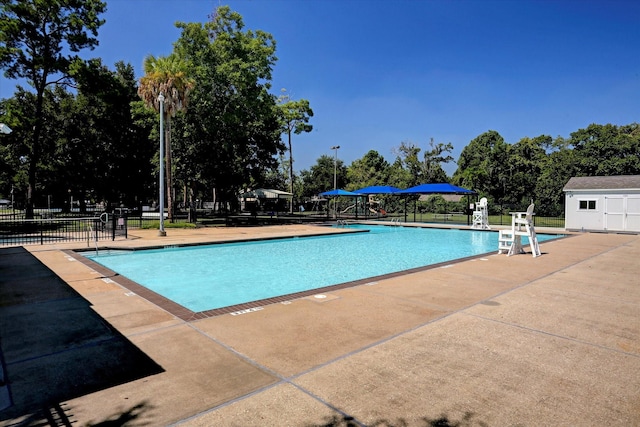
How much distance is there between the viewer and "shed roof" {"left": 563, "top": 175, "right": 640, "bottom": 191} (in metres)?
19.4

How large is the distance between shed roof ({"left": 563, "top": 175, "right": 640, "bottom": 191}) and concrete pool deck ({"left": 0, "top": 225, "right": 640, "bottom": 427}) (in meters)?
16.4

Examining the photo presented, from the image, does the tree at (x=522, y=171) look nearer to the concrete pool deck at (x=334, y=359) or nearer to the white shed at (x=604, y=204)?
the white shed at (x=604, y=204)

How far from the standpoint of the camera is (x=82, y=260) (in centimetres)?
981

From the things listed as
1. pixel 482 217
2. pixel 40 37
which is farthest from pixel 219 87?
pixel 482 217

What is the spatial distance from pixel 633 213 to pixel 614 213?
0.78 m

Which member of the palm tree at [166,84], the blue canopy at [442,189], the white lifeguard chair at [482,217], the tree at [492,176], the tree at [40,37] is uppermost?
the tree at [40,37]

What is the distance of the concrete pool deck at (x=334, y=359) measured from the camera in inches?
108

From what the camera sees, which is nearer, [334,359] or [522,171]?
[334,359]

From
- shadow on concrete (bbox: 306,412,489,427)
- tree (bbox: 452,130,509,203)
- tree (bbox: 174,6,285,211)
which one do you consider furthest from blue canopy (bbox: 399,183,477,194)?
tree (bbox: 452,130,509,203)

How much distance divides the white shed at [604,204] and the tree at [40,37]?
3248 centimetres

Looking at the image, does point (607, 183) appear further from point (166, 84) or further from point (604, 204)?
point (166, 84)

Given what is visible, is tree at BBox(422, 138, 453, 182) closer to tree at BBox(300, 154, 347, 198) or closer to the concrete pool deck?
tree at BBox(300, 154, 347, 198)

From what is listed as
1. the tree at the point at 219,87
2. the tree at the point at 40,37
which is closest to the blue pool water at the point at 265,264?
the tree at the point at 219,87

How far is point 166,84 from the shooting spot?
19531 millimetres
